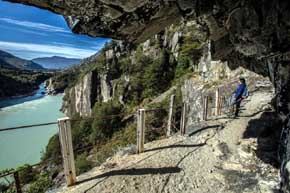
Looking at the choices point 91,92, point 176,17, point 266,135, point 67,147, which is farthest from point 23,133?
point 67,147

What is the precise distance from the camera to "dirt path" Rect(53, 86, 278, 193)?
6.52 metres

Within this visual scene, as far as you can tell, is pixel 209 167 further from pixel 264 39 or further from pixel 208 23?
pixel 208 23

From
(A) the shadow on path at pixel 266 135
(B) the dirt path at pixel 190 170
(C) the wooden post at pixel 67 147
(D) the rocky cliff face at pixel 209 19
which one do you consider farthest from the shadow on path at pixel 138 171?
(D) the rocky cliff face at pixel 209 19

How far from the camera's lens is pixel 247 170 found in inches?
293

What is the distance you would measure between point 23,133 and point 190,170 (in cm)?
8061

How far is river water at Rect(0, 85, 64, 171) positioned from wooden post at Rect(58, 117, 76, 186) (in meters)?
47.6

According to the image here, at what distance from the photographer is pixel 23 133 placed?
81375 mm

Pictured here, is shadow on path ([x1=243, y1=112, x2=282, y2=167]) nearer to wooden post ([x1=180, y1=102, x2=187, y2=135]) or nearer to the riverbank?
wooden post ([x1=180, y1=102, x2=187, y2=135])

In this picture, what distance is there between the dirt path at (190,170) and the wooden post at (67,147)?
256mm

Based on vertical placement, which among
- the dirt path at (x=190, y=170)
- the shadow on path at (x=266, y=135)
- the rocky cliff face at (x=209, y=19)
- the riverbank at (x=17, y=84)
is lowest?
the riverbank at (x=17, y=84)

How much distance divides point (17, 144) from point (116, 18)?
225 ft

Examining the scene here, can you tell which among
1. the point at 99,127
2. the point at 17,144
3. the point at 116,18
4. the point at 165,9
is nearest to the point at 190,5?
the point at 165,9

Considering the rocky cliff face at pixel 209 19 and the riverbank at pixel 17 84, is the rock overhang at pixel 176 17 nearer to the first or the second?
the rocky cliff face at pixel 209 19

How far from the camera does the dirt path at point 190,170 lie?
257 inches
